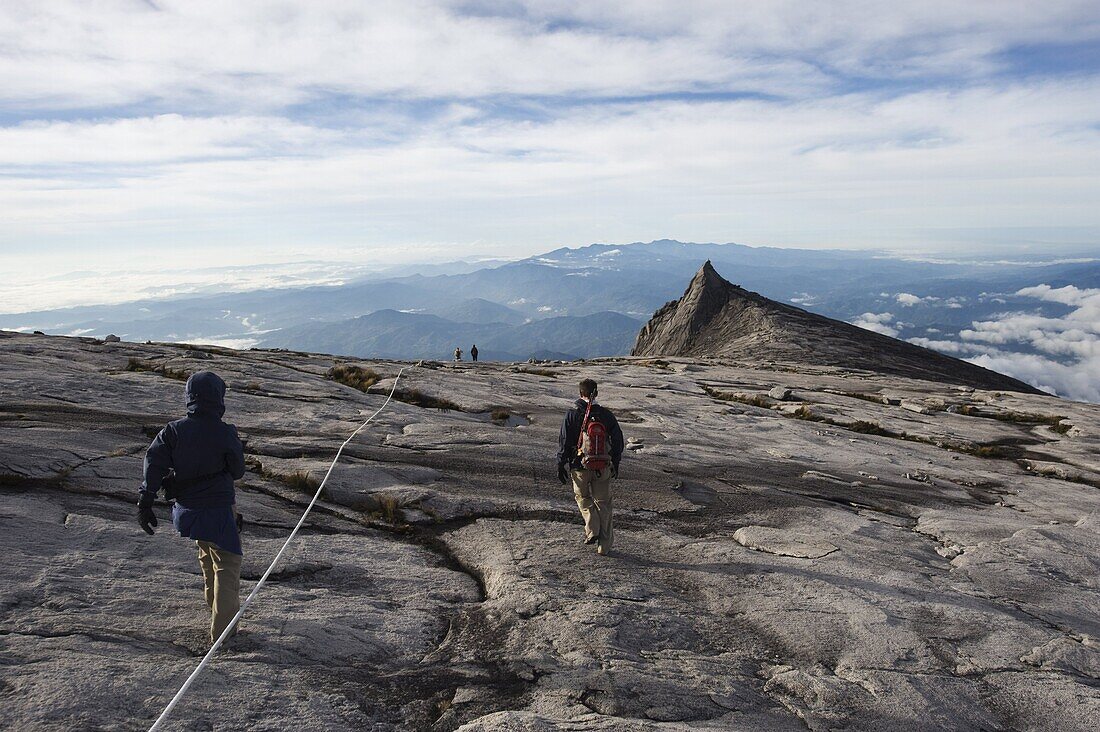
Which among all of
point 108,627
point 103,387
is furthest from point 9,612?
point 103,387

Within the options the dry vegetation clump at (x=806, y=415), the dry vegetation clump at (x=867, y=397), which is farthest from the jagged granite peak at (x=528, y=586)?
the dry vegetation clump at (x=867, y=397)

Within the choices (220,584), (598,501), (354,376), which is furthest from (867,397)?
(220,584)

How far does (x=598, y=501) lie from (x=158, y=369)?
22652 millimetres

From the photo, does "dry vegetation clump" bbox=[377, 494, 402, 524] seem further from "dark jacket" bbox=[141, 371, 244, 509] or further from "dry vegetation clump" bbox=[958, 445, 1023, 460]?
"dry vegetation clump" bbox=[958, 445, 1023, 460]

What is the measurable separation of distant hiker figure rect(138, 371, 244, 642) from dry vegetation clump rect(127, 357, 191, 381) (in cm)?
1900

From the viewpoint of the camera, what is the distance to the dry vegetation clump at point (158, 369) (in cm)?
2544

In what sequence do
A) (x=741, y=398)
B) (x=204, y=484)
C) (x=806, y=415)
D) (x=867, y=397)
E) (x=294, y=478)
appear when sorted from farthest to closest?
(x=867, y=397), (x=741, y=398), (x=806, y=415), (x=294, y=478), (x=204, y=484)

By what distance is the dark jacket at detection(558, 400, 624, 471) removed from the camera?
1241cm

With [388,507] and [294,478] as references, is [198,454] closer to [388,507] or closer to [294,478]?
[388,507]

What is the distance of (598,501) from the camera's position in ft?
40.7

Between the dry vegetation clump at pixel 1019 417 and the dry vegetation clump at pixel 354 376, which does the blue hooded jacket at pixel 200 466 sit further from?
the dry vegetation clump at pixel 1019 417

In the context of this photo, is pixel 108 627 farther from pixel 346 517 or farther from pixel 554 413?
pixel 554 413

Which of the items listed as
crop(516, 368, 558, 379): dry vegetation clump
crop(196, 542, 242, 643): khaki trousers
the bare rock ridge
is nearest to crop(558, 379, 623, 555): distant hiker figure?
crop(196, 542, 242, 643): khaki trousers

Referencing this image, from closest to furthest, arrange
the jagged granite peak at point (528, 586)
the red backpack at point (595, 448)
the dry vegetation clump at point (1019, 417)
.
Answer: the jagged granite peak at point (528, 586) < the red backpack at point (595, 448) < the dry vegetation clump at point (1019, 417)
